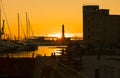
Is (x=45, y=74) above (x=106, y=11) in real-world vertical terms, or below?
below

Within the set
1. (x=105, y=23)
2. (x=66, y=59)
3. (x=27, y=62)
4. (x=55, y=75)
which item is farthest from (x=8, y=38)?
(x=55, y=75)

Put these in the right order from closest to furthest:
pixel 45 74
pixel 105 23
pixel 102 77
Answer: pixel 102 77
pixel 45 74
pixel 105 23

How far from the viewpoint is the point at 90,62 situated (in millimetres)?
42125

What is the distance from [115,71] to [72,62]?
10851mm

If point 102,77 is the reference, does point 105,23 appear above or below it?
above

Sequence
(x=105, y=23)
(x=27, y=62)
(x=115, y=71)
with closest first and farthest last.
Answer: (x=115, y=71), (x=27, y=62), (x=105, y=23)

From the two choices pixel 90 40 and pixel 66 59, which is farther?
pixel 90 40

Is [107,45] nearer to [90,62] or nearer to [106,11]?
[106,11]

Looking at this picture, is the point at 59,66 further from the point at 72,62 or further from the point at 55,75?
the point at 72,62

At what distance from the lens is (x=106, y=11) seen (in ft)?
351

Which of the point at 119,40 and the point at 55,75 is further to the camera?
the point at 119,40

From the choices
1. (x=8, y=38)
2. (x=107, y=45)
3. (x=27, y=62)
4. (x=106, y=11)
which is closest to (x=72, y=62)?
(x=27, y=62)

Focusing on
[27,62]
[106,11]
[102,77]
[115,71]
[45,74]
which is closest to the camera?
[115,71]

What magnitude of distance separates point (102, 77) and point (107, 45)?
54783 millimetres
